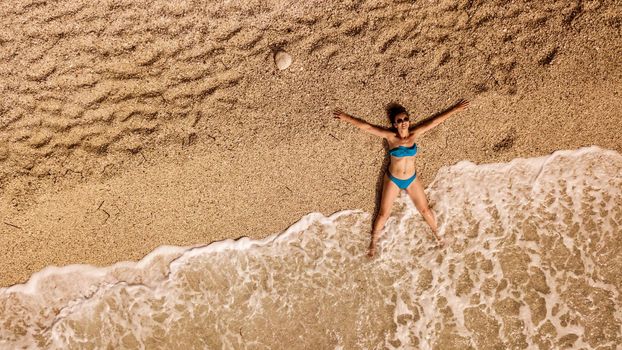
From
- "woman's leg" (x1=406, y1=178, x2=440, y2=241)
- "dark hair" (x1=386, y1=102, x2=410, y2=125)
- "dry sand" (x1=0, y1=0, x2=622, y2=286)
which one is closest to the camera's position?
"dry sand" (x1=0, y1=0, x2=622, y2=286)

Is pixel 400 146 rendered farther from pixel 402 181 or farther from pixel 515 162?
pixel 515 162

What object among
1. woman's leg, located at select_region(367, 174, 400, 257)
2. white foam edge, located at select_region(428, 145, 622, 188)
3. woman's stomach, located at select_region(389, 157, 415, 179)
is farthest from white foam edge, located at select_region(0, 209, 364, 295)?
white foam edge, located at select_region(428, 145, 622, 188)

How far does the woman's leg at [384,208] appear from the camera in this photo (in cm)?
400

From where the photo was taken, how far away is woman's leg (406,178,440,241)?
4.04 meters

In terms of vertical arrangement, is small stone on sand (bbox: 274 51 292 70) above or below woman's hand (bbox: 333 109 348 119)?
above

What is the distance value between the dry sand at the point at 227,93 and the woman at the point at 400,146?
3.7 inches

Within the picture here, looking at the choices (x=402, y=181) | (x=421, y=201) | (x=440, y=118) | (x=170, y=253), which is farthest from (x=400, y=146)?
(x=170, y=253)

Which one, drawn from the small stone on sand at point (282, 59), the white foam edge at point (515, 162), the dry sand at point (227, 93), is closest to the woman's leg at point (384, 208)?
the dry sand at point (227, 93)

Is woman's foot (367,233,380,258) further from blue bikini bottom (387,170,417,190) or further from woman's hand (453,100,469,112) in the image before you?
woman's hand (453,100,469,112)

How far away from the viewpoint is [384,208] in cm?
404

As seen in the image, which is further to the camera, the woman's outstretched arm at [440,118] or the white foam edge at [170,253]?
the white foam edge at [170,253]

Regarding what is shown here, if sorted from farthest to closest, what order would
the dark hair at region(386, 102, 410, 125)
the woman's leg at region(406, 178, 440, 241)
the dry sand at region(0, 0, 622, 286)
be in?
1. the woman's leg at region(406, 178, 440, 241)
2. the dark hair at region(386, 102, 410, 125)
3. the dry sand at region(0, 0, 622, 286)

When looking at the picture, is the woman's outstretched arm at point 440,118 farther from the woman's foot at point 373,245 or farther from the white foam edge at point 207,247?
the woman's foot at point 373,245

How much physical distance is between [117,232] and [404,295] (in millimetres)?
2933
